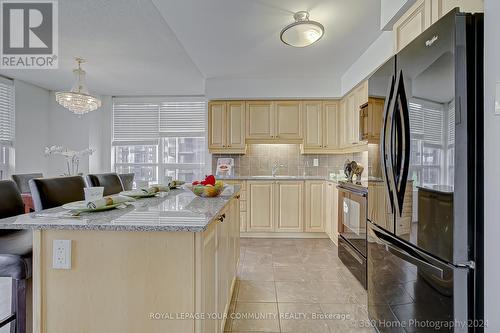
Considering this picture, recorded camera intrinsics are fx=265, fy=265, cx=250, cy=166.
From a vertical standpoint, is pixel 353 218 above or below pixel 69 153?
below

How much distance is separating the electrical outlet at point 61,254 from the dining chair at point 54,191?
79 centimetres

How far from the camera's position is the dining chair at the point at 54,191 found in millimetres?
1741

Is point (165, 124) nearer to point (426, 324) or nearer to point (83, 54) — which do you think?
point (83, 54)

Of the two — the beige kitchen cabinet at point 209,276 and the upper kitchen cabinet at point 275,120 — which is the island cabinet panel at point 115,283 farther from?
the upper kitchen cabinet at point 275,120

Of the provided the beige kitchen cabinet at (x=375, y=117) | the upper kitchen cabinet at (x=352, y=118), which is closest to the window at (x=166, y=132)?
the upper kitchen cabinet at (x=352, y=118)

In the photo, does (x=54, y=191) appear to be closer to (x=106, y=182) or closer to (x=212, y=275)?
(x=106, y=182)

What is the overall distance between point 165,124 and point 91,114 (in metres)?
1.40

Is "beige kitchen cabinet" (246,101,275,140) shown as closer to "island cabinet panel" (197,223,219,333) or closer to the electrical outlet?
"island cabinet panel" (197,223,219,333)

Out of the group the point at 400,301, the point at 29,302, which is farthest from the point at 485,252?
the point at 29,302

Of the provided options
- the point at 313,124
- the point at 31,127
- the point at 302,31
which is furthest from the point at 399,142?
the point at 31,127

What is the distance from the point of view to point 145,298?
1130 mm

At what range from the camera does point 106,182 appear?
8.80 feet
